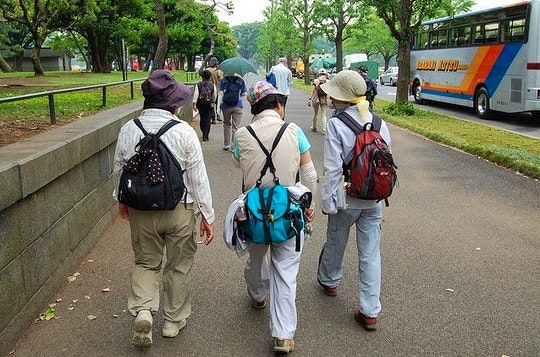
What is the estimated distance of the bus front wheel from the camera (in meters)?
17.8

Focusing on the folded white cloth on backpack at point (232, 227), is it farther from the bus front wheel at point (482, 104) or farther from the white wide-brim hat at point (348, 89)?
the bus front wheel at point (482, 104)

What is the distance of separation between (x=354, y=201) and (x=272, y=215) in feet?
2.38

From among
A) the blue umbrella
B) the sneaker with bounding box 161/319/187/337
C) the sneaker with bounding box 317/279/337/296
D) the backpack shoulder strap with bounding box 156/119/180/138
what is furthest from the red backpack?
the blue umbrella

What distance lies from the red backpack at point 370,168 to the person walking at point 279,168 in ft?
0.97

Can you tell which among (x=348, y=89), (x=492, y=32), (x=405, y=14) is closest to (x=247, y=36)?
(x=405, y=14)

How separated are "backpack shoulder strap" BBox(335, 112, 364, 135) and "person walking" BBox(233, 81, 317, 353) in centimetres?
38

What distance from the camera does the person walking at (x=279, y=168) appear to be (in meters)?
Result: 3.54

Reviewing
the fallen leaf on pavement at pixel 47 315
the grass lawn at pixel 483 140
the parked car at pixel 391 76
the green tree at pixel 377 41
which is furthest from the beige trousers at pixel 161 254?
the green tree at pixel 377 41

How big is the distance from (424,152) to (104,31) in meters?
31.2

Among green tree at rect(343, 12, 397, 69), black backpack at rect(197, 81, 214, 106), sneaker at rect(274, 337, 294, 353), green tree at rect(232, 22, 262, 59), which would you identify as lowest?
sneaker at rect(274, 337, 294, 353)

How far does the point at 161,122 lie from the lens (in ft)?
11.7

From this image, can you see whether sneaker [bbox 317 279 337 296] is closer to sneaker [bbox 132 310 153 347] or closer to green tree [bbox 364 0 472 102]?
sneaker [bbox 132 310 153 347]

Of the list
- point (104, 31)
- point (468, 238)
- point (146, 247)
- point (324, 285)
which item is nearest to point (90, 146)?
point (146, 247)

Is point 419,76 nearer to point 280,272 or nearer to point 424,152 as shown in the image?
point 424,152
